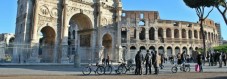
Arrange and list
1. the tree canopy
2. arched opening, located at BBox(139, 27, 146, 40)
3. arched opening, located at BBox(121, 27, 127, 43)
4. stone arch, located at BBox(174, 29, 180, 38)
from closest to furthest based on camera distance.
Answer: the tree canopy < arched opening, located at BBox(121, 27, 127, 43) < arched opening, located at BBox(139, 27, 146, 40) < stone arch, located at BBox(174, 29, 180, 38)

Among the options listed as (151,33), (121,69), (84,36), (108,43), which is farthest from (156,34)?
(121,69)

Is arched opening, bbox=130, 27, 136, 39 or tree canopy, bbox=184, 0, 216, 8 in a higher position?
tree canopy, bbox=184, 0, 216, 8

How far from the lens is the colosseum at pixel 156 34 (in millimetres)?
48812

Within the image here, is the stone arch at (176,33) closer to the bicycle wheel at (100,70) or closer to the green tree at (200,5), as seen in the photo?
the green tree at (200,5)

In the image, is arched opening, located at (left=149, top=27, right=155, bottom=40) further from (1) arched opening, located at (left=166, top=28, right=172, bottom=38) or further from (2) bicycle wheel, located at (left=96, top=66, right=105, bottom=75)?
(2) bicycle wheel, located at (left=96, top=66, right=105, bottom=75)

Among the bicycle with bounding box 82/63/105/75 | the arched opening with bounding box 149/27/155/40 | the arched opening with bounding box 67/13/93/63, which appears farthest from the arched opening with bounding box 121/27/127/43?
the bicycle with bounding box 82/63/105/75

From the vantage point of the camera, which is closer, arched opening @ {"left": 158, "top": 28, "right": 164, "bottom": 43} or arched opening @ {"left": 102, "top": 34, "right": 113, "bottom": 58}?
arched opening @ {"left": 102, "top": 34, "right": 113, "bottom": 58}

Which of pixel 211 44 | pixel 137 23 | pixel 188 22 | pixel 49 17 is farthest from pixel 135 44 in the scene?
pixel 49 17

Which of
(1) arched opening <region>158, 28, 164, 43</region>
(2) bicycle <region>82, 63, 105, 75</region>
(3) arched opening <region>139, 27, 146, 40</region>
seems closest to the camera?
(2) bicycle <region>82, 63, 105, 75</region>

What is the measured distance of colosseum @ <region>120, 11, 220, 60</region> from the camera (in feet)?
160

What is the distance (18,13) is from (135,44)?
27.7m

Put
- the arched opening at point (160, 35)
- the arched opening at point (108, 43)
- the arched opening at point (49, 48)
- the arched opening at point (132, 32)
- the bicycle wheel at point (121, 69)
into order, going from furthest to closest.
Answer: the arched opening at point (160, 35) → the arched opening at point (132, 32) → the arched opening at point (108, 43) → the arched opening at point (49, 48) → the bicycle wheel at point (121, 69)

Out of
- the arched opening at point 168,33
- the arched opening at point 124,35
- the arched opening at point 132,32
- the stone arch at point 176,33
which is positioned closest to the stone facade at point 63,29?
the arched opening at point 124,35

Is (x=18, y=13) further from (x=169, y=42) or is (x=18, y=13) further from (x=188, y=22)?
(x=188, y=22)
